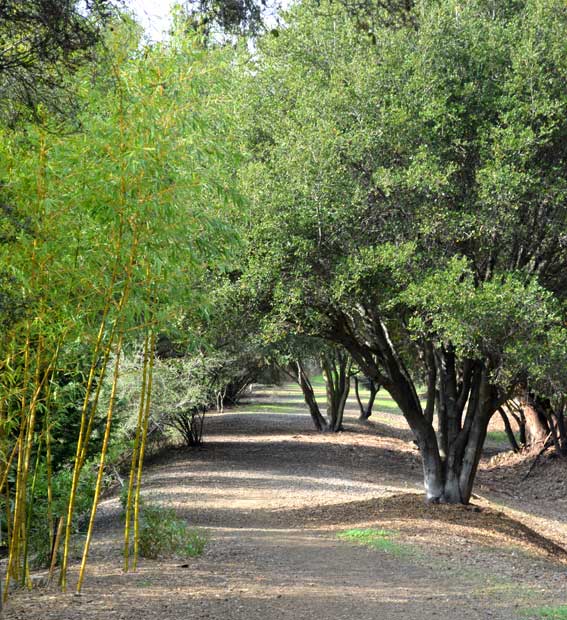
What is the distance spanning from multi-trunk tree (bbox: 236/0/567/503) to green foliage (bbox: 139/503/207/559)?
115 inches

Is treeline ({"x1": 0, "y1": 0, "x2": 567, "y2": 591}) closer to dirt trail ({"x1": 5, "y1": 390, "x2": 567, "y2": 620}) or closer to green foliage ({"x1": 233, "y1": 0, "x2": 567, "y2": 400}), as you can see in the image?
green foliage ({"x1": 233, "y1": 0, "x2": 567, "y2": 400})

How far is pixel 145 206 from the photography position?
5965mm

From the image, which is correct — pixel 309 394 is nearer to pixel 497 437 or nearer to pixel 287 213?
pixel 497 437

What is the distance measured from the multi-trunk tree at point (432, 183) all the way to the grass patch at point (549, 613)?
268cm

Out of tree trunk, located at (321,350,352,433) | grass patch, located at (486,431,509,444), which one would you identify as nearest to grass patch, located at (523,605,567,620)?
tree trunk, located at (321,350,352,433)

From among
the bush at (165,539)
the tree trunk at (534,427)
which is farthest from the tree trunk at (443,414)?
the tree trunk at (534,427)

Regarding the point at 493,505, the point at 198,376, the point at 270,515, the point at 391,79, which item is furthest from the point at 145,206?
the point at 198,376

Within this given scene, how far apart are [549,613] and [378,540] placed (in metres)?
3.25

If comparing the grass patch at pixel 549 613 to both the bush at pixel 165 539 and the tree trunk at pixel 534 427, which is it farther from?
the tree trunk at pixel 534 427

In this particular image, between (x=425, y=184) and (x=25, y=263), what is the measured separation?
4.95 metres

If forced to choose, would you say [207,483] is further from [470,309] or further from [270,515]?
[470,309]

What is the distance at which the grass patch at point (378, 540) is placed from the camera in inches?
377

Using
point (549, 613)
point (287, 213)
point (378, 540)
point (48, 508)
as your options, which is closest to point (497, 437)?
point (378, 540)

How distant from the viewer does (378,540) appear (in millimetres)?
10078
